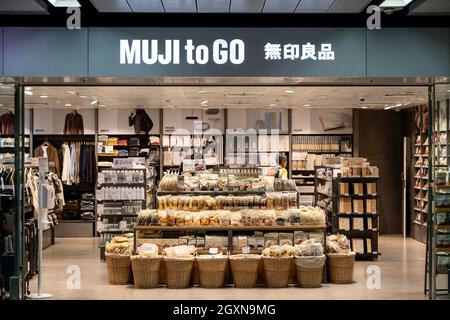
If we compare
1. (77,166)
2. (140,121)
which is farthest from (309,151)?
(77,166)

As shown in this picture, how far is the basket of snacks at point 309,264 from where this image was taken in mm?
9109

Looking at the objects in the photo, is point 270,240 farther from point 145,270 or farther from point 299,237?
point 145,270

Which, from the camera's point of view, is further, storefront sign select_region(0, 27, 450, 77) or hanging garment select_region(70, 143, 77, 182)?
hanging garment select_region(70, 143, 77, 182)

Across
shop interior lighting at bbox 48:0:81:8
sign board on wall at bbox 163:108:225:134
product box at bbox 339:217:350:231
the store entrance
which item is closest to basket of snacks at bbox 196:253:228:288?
product box at bbox 339:217:350:231

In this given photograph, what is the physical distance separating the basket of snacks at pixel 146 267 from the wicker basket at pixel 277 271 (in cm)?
145

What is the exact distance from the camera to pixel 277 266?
29.6ft

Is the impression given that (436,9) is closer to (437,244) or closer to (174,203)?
(437,244)

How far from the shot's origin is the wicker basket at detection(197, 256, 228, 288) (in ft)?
29.6

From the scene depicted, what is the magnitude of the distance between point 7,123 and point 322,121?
33.1 ft

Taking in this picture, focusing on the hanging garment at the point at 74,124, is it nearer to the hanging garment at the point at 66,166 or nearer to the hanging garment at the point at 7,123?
the hanging garment at the point at 66,166

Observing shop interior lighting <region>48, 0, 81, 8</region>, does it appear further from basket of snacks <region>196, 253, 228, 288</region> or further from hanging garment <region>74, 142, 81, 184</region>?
hanging garment <region>74, 142, 81, 184</region>

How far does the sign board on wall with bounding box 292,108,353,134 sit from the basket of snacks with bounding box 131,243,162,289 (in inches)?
312
